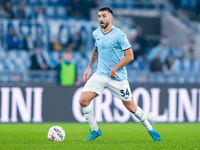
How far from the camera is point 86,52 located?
19156 millimetres

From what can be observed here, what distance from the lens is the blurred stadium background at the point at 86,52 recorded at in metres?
14.4

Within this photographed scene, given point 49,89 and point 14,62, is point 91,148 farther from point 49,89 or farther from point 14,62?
point 14,62

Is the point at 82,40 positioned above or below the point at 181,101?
above

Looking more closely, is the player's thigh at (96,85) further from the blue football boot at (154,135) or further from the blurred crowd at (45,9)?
the blurred crowd at (45,9)

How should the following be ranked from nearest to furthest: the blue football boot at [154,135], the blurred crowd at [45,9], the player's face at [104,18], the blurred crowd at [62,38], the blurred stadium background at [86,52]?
the player's face at [104,18], the blue football boot at [154,135], the blurred stadium background at [86,52], the blurred crowd at [62,38], the blurred crowd at [45,9]

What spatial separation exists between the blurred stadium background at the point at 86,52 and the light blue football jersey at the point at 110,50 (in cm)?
599

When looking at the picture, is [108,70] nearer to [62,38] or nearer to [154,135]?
[154,135]

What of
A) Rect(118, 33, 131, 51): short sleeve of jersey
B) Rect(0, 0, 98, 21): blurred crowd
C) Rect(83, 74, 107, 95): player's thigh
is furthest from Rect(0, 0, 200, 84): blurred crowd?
Rect(118, 33, 131, 51): short sleeve of jersey

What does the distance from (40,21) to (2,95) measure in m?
6.02

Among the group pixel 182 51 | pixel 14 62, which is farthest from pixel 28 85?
pixel 182 51

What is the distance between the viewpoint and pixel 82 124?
14016mm

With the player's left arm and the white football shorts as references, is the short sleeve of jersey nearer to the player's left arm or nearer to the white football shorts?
the player's left arm

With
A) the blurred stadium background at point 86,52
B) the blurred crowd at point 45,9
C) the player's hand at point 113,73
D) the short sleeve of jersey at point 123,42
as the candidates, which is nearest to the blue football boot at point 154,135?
the player's hand at point 113,73

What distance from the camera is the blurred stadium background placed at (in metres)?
14.4
